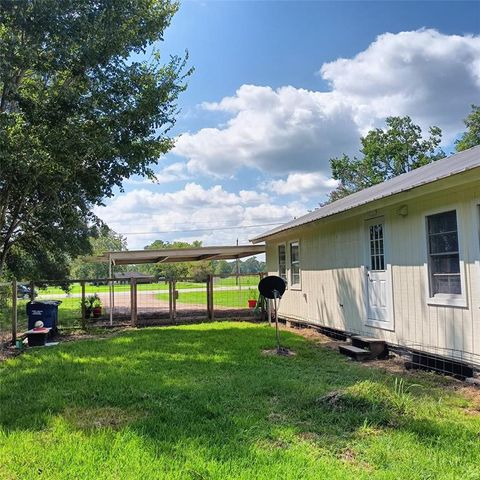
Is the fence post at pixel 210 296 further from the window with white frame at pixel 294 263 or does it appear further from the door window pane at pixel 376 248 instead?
the door window pane at pixel 376 248

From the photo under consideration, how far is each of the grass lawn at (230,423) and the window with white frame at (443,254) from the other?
1363 mm

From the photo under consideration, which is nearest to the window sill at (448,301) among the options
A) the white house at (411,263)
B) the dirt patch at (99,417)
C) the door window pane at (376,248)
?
the white house at (411,263)

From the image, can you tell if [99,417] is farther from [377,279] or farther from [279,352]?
[377,279]

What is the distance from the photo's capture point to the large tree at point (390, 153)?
3212 centimetres

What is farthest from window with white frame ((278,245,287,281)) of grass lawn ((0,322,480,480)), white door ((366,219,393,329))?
grass lawn ((0,322,480,480))

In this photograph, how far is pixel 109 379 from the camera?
604 cm

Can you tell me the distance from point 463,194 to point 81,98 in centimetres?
763

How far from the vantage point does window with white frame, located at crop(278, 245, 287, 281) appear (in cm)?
1405

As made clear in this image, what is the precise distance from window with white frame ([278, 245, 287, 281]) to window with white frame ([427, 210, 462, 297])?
7.47 meters

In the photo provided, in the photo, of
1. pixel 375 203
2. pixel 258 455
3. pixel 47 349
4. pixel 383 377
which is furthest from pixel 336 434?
pixel 47 349

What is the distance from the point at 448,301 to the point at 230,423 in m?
3.71

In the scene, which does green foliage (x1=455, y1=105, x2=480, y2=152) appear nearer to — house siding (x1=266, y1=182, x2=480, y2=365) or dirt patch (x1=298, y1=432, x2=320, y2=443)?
house siding (x1=266, y1=182, x2=480, y2=365)

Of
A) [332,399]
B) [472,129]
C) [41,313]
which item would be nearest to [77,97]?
[41,313]

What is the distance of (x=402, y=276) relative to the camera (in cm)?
738
